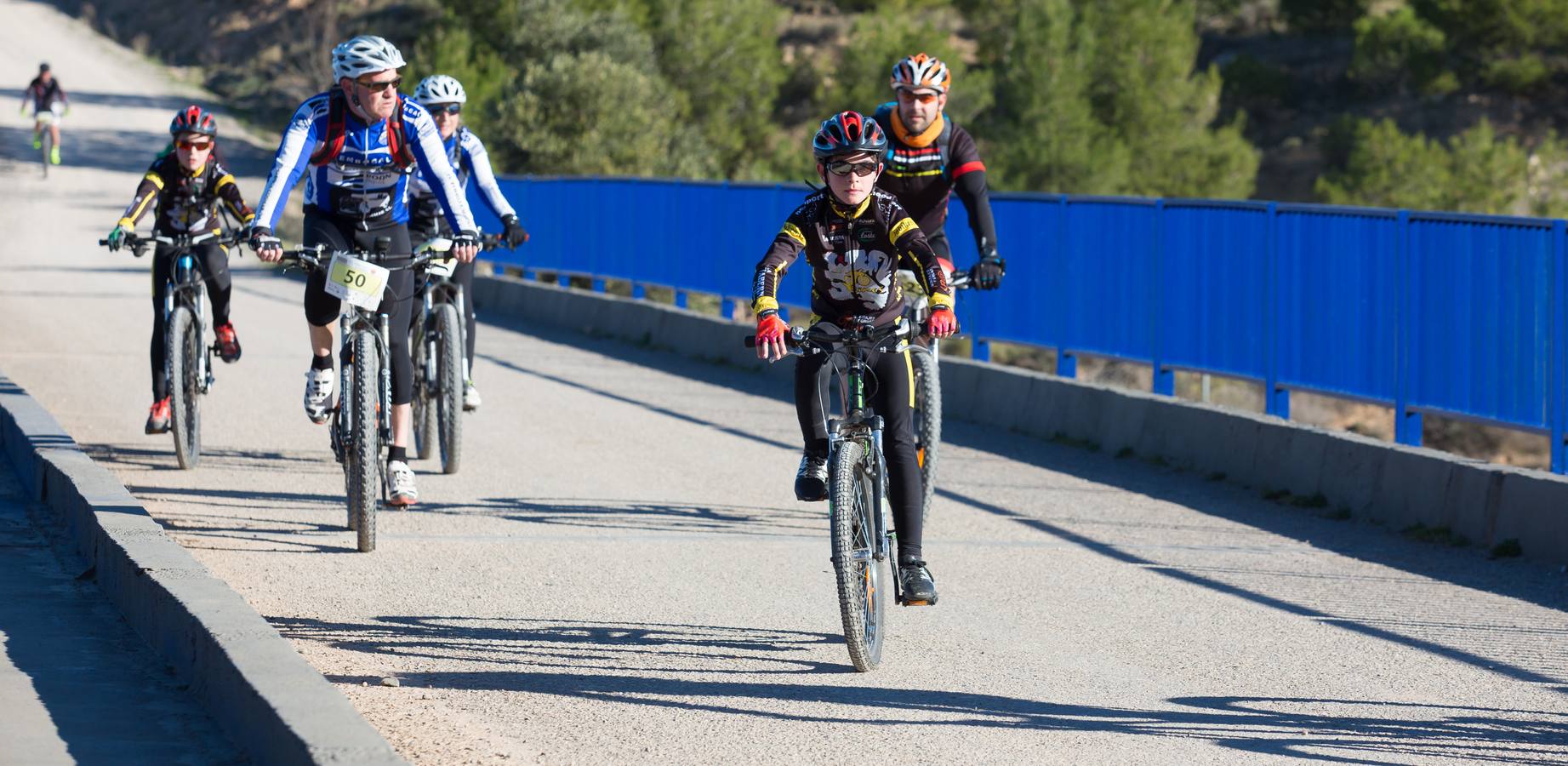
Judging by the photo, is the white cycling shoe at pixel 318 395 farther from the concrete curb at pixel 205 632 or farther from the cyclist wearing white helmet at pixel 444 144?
the cyclist wearing white helmet at pixel 444 144

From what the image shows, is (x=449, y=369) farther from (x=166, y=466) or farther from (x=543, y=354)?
(x=543, y=354)

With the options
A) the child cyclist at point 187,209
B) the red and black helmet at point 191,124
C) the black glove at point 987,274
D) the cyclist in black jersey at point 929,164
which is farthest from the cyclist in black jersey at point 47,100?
the black glove at point 987,274

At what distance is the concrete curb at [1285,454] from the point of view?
9.37 metres

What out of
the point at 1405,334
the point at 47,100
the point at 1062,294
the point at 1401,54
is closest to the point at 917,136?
the point at 1405,334

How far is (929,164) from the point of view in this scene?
30.8 ft

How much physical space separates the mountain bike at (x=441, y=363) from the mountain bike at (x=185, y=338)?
1001mm

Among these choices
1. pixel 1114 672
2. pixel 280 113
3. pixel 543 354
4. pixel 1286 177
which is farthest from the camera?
pixel 280 113

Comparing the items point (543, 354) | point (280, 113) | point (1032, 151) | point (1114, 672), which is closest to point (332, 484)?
point (1114, 672)

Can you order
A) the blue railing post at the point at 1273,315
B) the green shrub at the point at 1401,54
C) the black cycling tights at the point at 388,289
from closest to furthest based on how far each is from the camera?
the black cycling tights at the point at 388,289
the blue railing post at the point at 1273,315
the green shrub at the point at 1401,54

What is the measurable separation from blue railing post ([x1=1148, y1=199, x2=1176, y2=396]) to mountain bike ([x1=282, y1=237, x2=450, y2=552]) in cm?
620

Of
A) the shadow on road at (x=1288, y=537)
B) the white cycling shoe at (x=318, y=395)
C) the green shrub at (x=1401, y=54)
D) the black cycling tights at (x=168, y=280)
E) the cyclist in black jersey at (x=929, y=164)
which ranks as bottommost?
the shadow on road at (x=1288, y=537)

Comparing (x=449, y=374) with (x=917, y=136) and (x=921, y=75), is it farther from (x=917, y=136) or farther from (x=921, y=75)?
(x=921, y=75)

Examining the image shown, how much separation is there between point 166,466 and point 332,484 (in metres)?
0.94

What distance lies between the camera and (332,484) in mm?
10797
